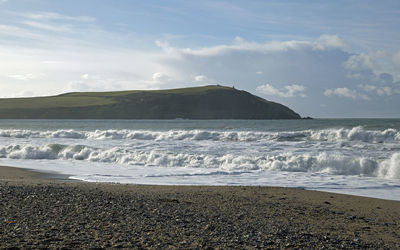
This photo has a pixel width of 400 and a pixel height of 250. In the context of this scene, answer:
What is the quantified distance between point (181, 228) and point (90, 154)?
53.9 feet

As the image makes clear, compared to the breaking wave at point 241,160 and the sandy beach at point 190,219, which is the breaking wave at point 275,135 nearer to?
the breaking wave at point 241,160

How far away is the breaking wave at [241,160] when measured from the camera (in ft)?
51.1

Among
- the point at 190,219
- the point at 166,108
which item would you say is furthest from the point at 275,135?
the point at 166,108

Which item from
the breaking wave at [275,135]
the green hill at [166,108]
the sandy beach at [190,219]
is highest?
the green hill at [166,108]

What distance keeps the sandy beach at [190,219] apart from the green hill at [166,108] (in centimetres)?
10359

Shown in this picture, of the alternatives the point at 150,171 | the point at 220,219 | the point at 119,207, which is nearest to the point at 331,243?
the point at 220,219

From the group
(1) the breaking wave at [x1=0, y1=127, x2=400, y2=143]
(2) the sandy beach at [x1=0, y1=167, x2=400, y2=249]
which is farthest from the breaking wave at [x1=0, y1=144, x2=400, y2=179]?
(1) the breaking wave at [x1=0, y1=127, x2=400, y2=143]

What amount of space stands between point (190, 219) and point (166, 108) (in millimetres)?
113400

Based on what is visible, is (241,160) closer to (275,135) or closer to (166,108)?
(275,135)

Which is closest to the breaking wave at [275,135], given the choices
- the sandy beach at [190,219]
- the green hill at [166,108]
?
the sandy beach at [190,219]

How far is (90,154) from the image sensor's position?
21.7m

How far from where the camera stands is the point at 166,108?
4712 inches

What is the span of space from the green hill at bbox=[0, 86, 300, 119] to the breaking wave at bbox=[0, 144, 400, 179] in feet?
301

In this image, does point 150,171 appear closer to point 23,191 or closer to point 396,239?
point 23,191
